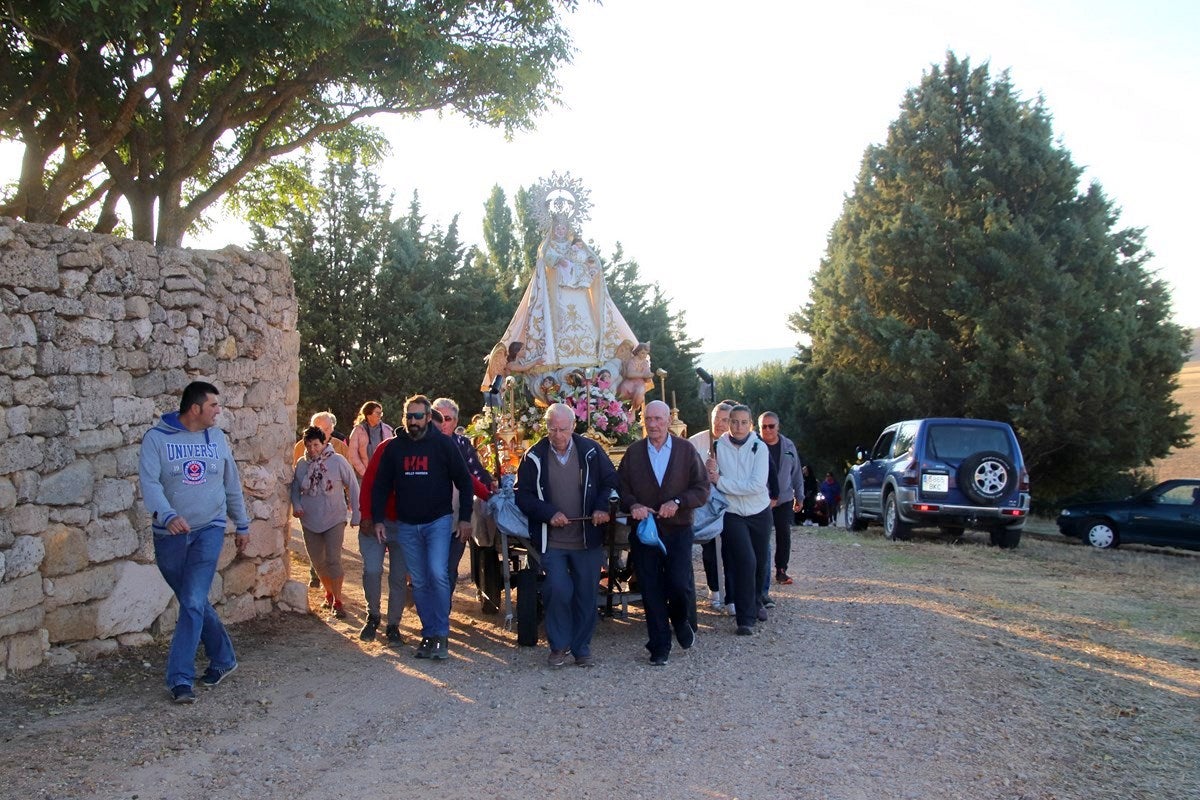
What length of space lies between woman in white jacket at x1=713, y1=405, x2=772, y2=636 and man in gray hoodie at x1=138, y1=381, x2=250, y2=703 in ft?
12.5

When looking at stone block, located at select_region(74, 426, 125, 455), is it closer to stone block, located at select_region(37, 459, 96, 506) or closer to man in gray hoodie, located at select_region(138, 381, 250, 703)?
stone block, located at select_region(37, 459, 96, 506)

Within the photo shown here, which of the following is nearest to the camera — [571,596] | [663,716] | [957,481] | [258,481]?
[663,716]

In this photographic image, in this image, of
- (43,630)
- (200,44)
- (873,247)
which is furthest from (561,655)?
(873,247)

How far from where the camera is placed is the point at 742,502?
27.6 feet

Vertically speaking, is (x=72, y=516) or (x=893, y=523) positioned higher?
(x=72, y=516)

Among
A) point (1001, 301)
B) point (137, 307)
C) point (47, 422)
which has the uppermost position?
point (1001, 301)

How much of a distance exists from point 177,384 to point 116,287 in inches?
33.8

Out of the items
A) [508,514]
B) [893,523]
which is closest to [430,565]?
[508,514]

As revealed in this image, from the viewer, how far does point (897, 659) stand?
24.6 feet

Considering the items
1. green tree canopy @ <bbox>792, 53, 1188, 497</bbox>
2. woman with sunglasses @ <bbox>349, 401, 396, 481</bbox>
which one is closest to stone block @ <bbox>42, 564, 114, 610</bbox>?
woman with sunglasses @ <bbox>349, 401, 396, 481</bbox>

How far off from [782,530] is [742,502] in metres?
2.49

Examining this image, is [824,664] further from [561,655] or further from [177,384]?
[177,384]

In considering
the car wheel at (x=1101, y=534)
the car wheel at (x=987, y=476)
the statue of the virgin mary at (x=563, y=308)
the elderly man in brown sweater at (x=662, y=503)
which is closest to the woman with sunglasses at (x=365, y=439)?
the statue of the virgin mary at (x=563, y=308)

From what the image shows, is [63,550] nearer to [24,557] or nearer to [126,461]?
[24,557]
